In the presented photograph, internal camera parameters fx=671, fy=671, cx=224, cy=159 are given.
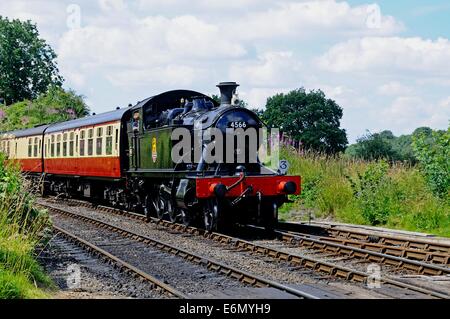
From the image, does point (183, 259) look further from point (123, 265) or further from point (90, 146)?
point (90, 146)

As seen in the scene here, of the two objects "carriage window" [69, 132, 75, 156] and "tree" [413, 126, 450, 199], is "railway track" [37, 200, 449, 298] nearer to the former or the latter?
"tree" [413, 126, 450, 199]

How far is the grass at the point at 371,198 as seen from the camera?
50.5 ft

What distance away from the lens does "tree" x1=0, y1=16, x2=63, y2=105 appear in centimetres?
6675

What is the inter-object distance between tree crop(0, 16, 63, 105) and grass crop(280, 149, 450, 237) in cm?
5165

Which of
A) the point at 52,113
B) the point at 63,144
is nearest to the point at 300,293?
the point at 63,144

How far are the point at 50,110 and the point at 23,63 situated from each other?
81.9ft

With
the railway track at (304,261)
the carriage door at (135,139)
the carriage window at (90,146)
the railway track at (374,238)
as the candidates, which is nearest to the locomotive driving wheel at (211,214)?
the railway track at (304,261)

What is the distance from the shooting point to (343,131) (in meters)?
48.9

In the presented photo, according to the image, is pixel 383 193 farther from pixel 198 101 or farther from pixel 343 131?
pixel 343 131

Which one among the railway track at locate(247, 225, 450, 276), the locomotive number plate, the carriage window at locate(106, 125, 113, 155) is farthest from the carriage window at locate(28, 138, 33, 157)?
the railway track at locate(247, 225, 450, 276)

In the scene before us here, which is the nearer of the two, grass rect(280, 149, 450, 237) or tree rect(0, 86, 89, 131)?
grass rect(280, 149, 450, 237)

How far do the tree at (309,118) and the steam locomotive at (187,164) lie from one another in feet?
91.3

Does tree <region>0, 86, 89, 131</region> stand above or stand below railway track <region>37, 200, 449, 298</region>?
above
